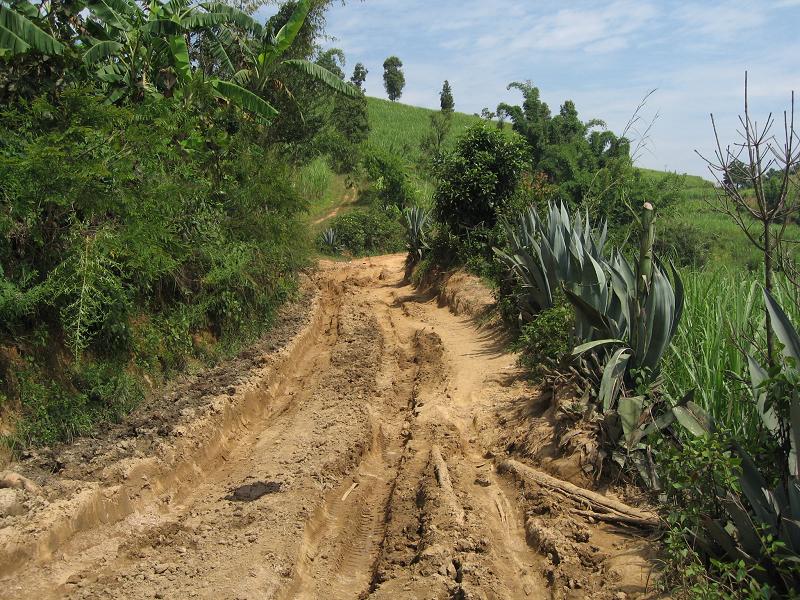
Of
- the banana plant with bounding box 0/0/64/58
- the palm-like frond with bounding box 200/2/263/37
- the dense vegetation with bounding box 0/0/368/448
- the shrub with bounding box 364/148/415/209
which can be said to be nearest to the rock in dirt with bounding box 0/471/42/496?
the dense vegetation with bounding box 0/0/368/448

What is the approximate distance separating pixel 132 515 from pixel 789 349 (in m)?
4.70

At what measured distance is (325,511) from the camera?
5.54 m

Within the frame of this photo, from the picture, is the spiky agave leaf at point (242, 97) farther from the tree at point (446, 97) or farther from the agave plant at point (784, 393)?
the tree at point (446, 97)

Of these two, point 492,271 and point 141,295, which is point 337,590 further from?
point 492,271

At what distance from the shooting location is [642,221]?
4930 mm

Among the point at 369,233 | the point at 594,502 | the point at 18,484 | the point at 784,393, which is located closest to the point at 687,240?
the point at 369,233

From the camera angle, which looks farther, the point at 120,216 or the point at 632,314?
the point at 120,216

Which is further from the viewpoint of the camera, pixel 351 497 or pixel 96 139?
pixel 96 139

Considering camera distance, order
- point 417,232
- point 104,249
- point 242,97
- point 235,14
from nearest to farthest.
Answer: point 104,249 < point 242,97 < point 235,14 < point 417,232

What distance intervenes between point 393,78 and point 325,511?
7576 cm

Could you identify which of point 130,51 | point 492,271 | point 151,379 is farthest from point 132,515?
point 492,271

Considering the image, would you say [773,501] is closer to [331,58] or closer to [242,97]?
[242,97]

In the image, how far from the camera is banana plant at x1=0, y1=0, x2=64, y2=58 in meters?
7.45

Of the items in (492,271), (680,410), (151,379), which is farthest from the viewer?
(492,271)
